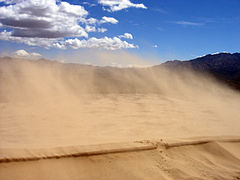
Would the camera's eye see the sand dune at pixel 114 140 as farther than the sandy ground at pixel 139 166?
Yes

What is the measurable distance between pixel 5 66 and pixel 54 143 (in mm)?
11152

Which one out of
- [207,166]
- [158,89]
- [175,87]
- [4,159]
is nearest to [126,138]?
[207,166]

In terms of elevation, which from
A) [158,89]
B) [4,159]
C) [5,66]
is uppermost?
[5,66]

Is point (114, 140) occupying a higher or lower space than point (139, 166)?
higher

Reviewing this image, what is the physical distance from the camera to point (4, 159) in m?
2.81

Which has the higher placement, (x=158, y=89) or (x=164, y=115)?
(x=158, y=89)

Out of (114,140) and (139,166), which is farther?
(114,140)

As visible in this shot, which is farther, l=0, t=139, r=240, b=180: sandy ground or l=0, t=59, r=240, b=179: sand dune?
l=0, t=59, r=240, b=179: sand dune

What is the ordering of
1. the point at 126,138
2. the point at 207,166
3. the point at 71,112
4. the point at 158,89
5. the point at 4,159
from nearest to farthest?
the point at 4,159 < the point at 207,166 < the point at 126,138 < the point at 71,112 < the point at 158,89

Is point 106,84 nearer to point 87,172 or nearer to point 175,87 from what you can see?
point 175,87

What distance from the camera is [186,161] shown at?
3.41m

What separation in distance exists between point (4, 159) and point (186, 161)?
2.65 metres

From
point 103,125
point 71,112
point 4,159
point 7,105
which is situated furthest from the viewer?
point 7,105

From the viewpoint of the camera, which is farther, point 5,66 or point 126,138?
point 5,66
